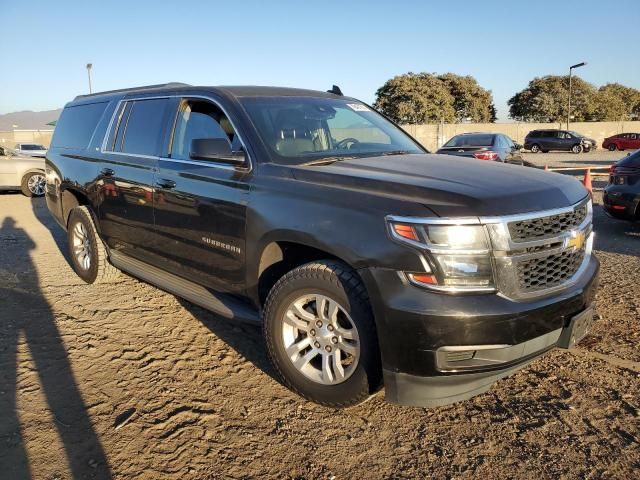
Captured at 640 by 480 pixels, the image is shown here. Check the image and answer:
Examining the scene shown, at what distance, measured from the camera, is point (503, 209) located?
2.53 meters

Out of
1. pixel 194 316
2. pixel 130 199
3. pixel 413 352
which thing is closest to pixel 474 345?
pixel 413 352

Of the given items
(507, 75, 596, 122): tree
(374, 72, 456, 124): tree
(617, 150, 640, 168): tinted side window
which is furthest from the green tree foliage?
(617, 150, 640, 168): tinted side window

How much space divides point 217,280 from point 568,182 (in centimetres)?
242

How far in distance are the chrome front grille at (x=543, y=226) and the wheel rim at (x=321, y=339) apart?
0.97 meters

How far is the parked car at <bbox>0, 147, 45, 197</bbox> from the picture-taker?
43.5 ft

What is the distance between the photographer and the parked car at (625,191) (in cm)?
718

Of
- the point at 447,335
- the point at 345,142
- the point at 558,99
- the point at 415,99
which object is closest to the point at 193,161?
the point at 345,142

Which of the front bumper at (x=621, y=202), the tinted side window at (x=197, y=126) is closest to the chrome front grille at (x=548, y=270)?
the tinted side window at (x=197, y=126)

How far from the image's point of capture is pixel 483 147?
479 inches

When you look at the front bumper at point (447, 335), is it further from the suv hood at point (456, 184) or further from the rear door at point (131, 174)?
the rear door at point (131, 174)

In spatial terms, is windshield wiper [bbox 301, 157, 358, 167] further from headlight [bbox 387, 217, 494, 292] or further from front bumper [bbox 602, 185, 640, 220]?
front bumper [bbox 602, 185, 640, 220]

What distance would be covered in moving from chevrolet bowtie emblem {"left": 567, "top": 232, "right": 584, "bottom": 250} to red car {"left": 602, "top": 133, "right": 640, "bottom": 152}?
1526 inches

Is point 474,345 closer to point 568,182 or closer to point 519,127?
point 568,182

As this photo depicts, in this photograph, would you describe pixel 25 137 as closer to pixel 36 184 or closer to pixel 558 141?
pixel 36 184
